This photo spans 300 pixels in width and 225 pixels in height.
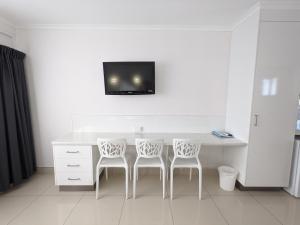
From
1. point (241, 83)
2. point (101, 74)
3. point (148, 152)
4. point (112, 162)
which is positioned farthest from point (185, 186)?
point (101, 74)

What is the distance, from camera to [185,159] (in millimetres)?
2488

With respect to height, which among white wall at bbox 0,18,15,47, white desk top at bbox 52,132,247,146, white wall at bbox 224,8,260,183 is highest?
white wall at bbox 0,18,15,47

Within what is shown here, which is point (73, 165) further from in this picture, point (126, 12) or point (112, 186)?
point (126, 12)

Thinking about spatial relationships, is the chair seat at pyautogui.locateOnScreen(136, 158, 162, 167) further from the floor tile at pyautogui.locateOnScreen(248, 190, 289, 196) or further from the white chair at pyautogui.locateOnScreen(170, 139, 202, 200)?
the floor tile at pyautogui.locateOnScreen(248, 190, 289, 196)

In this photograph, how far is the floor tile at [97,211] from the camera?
75.6 inches

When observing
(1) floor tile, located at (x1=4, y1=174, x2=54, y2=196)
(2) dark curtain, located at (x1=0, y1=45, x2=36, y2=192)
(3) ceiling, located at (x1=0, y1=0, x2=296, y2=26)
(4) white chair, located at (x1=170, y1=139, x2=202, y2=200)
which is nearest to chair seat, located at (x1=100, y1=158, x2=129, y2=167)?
(4) white chair, located at (x1=170, y1=139, x2=202, y2=200)

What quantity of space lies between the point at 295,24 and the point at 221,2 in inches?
41.3

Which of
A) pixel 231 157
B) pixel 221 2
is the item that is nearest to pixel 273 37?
pixel 221 2

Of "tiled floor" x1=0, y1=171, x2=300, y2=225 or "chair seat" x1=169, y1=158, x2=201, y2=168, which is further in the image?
"chair seat" x1=169, y1=158, x2=201, y2=168

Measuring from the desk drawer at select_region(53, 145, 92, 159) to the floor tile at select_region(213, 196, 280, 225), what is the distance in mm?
1948

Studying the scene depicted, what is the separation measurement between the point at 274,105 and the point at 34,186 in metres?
3.79

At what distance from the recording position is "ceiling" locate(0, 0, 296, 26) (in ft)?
6.99

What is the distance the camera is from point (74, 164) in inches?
95.9

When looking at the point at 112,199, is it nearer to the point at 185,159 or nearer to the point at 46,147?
the point at 185,159
